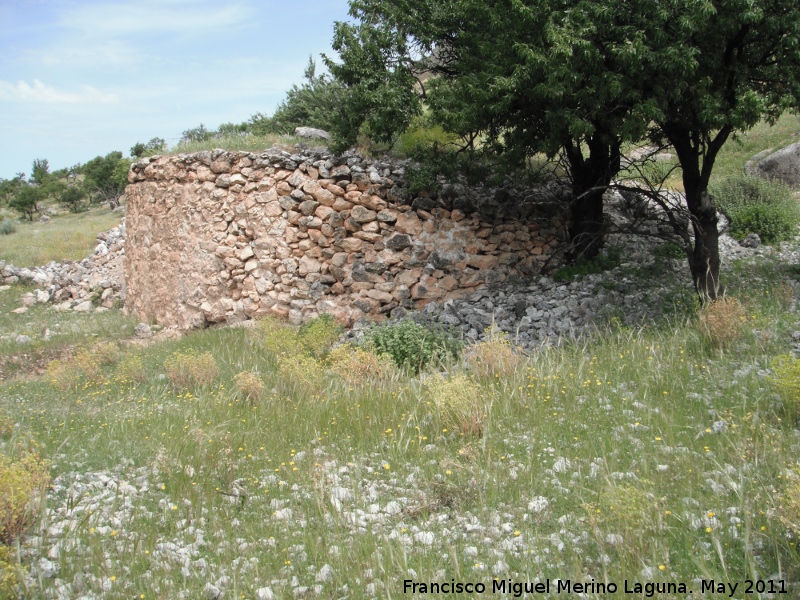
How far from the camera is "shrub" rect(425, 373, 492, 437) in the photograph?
4.82m

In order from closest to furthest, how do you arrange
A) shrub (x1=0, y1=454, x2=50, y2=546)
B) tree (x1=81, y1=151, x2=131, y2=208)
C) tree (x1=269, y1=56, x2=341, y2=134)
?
shrub (x1=0, y1=454, x2=50, y2=546) < tree (x1=269, y1=56, x2=341, y2=134) < tree (x1=81, y1=151, x2=131, y2=208)

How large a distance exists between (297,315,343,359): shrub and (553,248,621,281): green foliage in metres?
3.47

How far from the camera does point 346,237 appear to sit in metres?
10.3

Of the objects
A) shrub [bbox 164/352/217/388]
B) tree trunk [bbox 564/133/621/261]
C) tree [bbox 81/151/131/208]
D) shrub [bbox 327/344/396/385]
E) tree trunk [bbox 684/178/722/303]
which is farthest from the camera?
tree [bbox 81/151/131/208]

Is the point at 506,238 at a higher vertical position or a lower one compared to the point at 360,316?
higher

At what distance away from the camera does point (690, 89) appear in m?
6.91

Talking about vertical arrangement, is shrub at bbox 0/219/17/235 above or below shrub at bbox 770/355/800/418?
above

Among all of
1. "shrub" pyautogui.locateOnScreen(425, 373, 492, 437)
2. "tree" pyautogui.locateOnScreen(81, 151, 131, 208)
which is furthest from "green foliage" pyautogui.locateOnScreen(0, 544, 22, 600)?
"tree" pyautogui.locateOnScreen(81, 151, 131, 208)

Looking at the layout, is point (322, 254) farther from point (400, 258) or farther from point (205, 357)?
point (205, 357)

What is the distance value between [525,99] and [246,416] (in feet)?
17.2

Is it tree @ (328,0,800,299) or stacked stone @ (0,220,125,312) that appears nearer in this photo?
tree @ (328,0,800,299)

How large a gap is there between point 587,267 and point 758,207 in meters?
3.86

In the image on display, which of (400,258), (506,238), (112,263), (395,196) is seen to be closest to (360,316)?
(400,258)

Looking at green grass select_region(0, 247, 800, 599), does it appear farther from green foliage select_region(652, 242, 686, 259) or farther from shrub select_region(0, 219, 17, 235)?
shrub select_region(0, 219, 17, 235)
